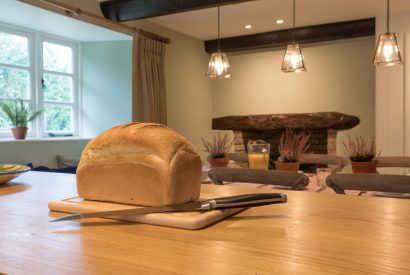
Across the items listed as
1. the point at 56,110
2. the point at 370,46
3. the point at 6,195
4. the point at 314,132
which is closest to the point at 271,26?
the point at 370,46

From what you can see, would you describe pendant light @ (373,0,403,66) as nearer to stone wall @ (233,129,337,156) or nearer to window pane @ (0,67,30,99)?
stone wall @ (233,129,337,156)

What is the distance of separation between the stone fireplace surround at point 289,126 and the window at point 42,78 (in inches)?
84.1

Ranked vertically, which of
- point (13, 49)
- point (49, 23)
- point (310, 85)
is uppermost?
point (49, 23)

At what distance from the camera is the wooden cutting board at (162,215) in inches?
22.2

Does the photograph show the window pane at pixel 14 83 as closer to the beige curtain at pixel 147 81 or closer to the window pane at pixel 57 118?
the window pane at pixel 57 118

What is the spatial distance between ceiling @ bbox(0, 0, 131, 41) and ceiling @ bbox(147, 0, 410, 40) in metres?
0.65

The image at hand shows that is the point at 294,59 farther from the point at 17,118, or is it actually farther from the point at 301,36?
the point at 17,118

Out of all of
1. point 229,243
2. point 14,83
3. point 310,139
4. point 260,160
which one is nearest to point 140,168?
point 229,243

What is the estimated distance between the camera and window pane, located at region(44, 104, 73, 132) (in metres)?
4.16

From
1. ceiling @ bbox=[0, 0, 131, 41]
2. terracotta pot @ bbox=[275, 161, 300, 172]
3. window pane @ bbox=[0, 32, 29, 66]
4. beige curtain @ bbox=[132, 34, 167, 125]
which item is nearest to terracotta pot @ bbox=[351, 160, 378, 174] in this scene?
terracotta pot @ bbox=[275, 161, 300, 172]

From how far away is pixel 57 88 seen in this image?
14.0ft

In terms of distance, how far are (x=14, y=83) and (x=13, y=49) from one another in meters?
0.34

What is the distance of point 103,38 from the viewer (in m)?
4.32

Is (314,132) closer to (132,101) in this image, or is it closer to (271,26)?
(271,26)
